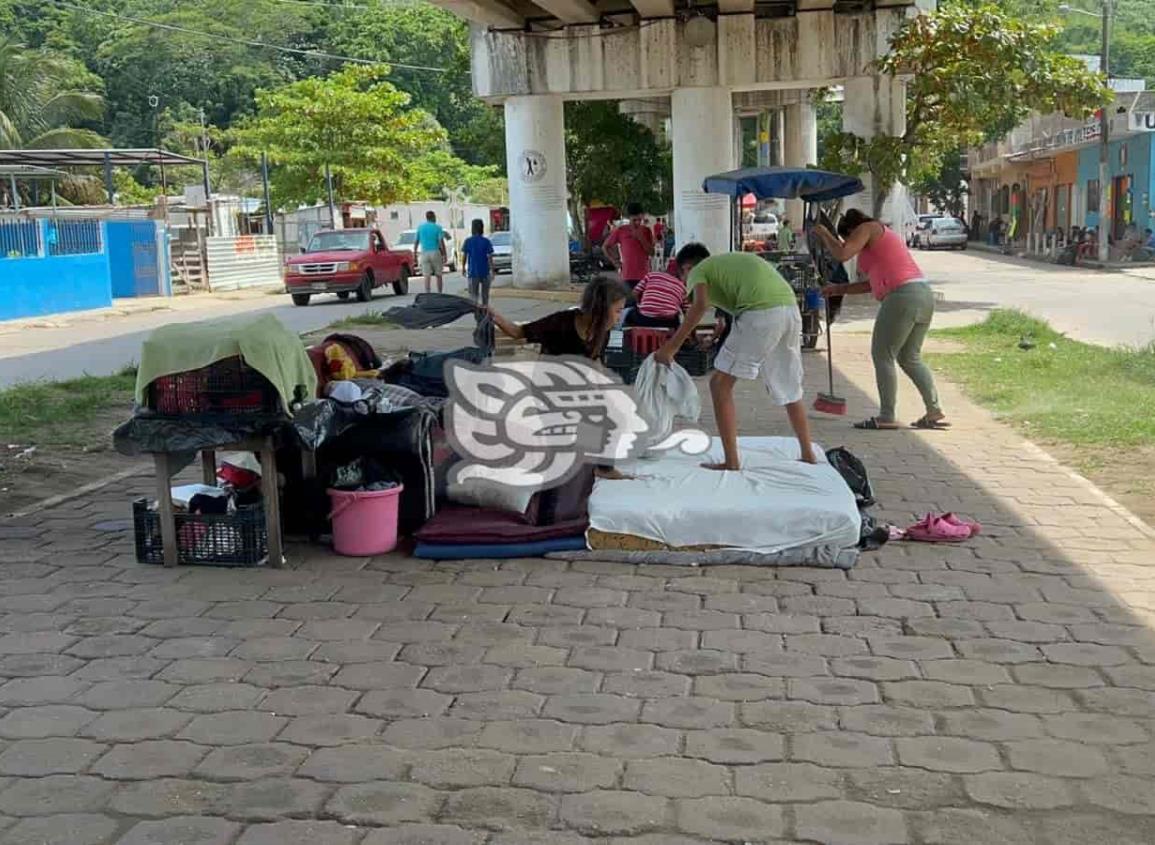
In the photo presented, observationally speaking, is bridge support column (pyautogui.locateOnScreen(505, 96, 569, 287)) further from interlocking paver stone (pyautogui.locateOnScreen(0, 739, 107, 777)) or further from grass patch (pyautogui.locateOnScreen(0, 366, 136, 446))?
interlocking paver stone (pyautogui.locateOnScreen(0, 739, 107, 777))

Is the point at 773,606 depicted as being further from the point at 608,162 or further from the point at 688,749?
the point at 608,162

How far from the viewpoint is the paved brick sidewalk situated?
3.53 meters

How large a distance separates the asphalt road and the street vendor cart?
4.10m

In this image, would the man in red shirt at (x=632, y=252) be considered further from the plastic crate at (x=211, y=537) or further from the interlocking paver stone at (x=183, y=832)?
the interlocking paver stone at (x=183, y=832)

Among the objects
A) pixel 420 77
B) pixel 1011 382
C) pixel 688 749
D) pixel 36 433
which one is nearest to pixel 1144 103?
pixel 1011 382

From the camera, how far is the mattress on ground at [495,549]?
20.4 ft

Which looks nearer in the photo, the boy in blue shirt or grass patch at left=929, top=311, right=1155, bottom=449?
grass patch at left=929, top=311, right=1155, bottom=449

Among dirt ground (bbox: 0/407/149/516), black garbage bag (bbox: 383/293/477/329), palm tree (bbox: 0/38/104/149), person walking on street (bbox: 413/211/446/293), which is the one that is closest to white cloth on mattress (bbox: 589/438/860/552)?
black garbage bag (bbox: 383/293/477/329)

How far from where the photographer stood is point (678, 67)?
22500 mm

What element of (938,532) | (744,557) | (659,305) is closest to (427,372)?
(744,557)

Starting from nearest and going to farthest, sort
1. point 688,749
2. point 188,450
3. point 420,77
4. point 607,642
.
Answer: point 688,749
point 607,642
point 188,450
point 420,77

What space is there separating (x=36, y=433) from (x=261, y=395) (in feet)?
17.4

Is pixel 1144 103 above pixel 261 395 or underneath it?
above

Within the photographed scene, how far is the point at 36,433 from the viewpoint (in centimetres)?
1025
